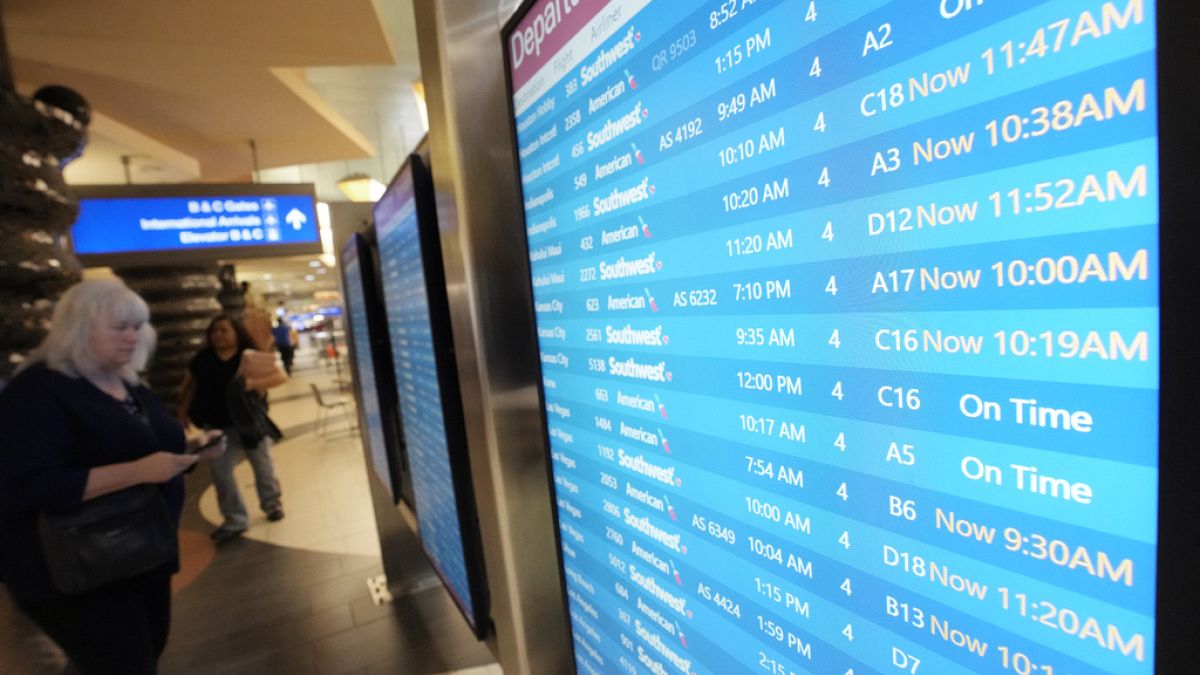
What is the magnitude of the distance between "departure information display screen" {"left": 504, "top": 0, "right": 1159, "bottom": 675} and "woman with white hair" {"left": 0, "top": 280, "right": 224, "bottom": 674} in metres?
1.80

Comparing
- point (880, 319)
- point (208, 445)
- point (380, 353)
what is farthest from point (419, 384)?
point (880, 319)

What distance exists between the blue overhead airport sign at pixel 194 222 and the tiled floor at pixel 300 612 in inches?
95.4

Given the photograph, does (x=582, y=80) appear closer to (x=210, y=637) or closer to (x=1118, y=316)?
(x=1118, y=316)

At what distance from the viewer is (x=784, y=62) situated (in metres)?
0.51

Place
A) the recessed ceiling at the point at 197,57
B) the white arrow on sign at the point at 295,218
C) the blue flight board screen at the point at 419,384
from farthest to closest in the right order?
the white arrow on sign at the point at 295,218, the recessed ceiling at the point at 197,57, the blue flight board screen at the point at 419,384

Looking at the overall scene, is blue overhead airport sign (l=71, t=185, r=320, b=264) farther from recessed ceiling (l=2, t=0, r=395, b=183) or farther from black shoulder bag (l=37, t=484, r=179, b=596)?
black shoulder bag (l=37, t=484, r=179, b=596)

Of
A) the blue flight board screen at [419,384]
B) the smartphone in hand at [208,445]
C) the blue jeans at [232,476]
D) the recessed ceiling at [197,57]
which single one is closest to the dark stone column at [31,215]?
the recessed ceiling at [197,57]

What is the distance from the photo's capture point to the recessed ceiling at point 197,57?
3188mm

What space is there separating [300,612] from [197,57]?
3.74 m

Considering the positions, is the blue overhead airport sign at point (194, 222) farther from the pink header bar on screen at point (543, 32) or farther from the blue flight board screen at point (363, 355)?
the pink header bar on screen at point (543, 32)

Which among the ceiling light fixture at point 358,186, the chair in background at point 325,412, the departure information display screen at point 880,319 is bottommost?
the chair in background at point 325,412

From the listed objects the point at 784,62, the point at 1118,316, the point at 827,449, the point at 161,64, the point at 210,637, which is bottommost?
the point at 210,637

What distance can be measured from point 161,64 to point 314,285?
95.0 ft

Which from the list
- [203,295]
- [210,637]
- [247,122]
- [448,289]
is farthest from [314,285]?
[448,289]
